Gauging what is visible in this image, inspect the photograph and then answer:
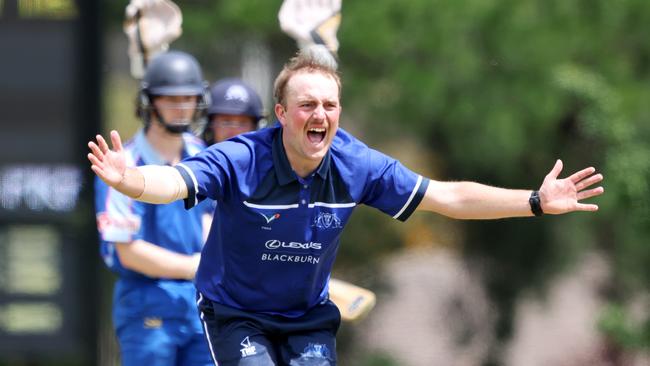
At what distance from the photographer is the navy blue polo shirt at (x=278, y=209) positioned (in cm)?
503

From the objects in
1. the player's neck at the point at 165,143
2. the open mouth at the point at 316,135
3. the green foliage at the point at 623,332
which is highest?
the open mouth at the point at 316,135

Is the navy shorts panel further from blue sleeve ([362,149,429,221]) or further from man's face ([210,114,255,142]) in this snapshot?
man's face ([210,114,255,142])

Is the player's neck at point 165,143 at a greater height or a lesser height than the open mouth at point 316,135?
lesser

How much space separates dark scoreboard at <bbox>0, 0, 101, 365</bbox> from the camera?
30.1 feet

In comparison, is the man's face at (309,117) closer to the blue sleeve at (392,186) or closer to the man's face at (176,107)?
the blue sleeve at (392,186)

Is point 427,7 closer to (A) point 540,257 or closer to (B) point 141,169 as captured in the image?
(A) point 540,257

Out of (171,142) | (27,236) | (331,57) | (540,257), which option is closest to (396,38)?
(540,257)

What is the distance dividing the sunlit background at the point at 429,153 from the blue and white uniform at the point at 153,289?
320cm

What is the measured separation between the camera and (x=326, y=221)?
511 centimetres

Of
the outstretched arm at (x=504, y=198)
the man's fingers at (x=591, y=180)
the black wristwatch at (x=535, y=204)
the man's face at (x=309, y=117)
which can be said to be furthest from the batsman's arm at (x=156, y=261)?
the man's fingers at (x=591, y=180)

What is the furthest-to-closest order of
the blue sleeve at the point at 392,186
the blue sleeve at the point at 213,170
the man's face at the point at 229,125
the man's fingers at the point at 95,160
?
the man's face at the point at 229,125 < the blue sleeve at the point at 392,186 < the blue sleeve at the point at 213,170 < the man's fingers at the point at 95,160

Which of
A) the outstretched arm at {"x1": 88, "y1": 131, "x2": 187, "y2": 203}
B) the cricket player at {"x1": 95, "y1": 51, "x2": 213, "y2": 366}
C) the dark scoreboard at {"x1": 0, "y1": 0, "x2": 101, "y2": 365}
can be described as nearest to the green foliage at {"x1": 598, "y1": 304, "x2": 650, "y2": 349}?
the dark scoreboard at {"x1": 0, "y1": 0, "x2": 101, "y2": 365}

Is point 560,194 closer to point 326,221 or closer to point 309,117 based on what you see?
point 326,221

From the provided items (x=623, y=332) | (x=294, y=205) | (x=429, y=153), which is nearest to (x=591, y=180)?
(x=294, y=205)
